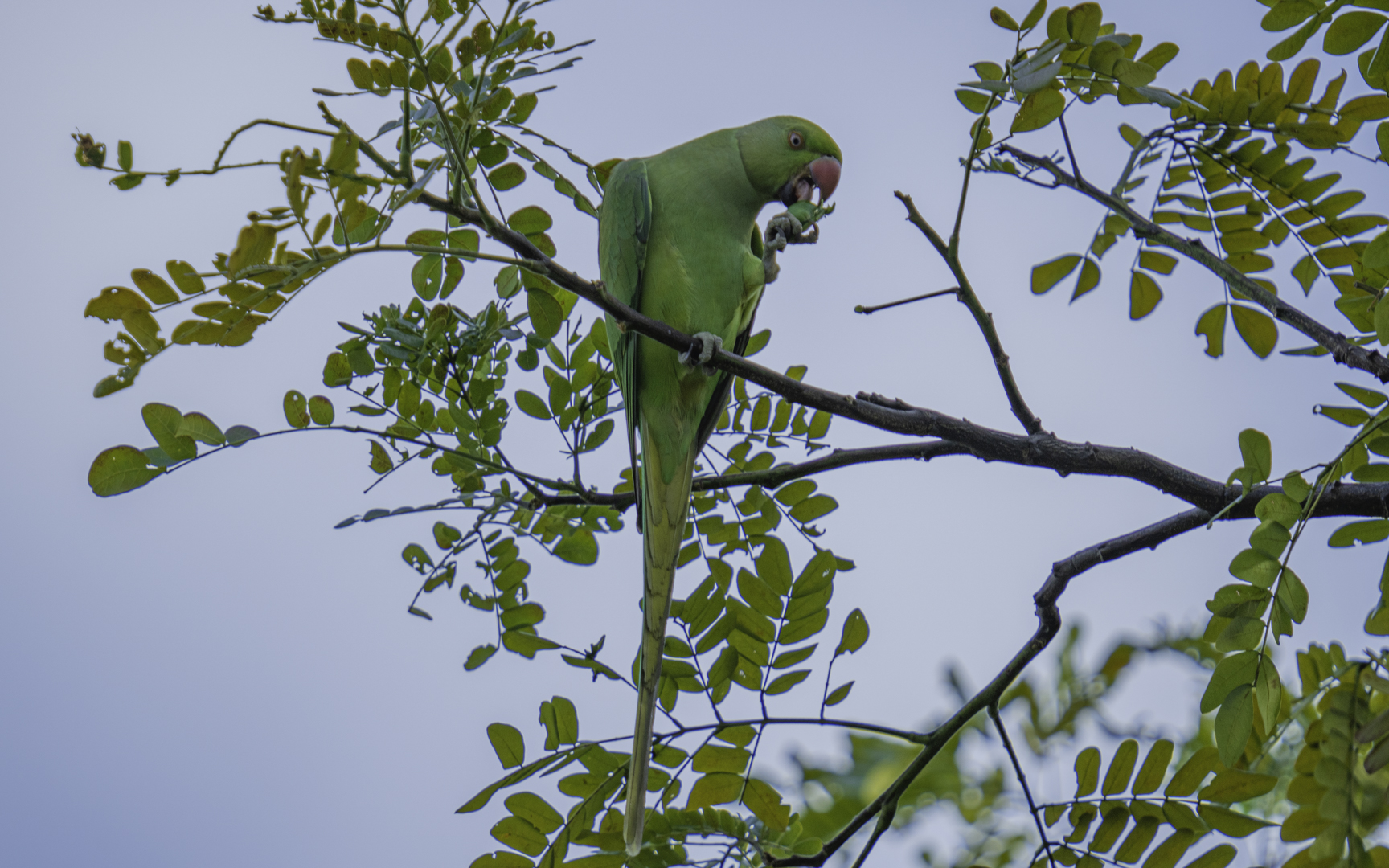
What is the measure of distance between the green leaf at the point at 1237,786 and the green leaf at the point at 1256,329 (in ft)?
2.93

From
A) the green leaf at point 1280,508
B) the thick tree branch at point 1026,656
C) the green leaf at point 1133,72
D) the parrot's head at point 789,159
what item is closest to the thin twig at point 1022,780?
the thick tree branch at point 1026,656

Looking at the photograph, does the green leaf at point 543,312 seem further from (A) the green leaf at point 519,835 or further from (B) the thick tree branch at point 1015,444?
(A) the green leaf at point 519,835

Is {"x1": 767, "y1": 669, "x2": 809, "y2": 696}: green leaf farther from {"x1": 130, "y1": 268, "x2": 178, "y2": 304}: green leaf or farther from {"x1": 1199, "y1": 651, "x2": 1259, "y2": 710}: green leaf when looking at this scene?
{"x1": 130, "y1": 268, "x2": 178, "y2": 304}: green leaf

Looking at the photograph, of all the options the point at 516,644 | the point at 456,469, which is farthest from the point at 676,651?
the point at 456,469

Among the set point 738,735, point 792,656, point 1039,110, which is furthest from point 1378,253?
point 738,735

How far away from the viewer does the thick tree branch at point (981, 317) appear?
136 centimetres

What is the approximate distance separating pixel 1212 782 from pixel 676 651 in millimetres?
861

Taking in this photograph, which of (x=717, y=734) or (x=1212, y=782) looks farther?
(x=717, y=734)

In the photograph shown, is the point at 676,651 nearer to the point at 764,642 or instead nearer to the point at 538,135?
the point at 764,642

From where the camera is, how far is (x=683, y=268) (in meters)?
2.30

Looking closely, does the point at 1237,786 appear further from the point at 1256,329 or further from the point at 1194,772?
the point at 1256,329

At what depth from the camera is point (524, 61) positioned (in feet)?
4.98

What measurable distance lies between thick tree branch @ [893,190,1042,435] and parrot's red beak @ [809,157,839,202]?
129 cm

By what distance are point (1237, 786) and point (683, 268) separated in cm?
153
